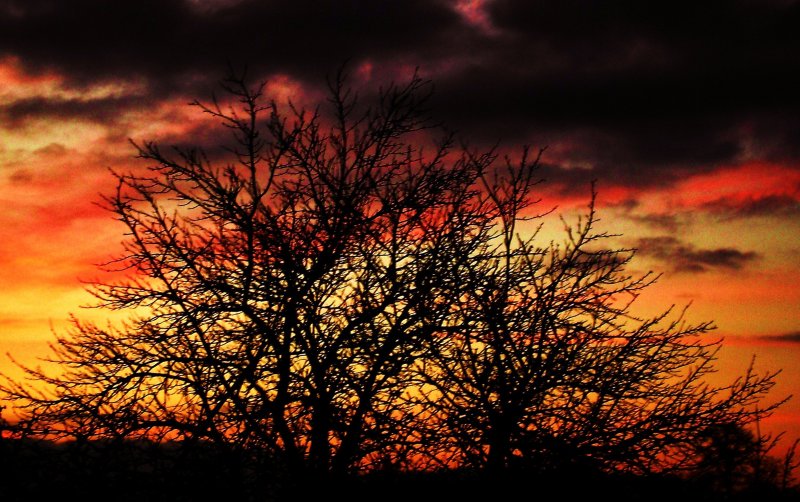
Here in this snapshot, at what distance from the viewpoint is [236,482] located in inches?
391

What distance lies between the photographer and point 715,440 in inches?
439

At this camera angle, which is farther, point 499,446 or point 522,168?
point 522,168

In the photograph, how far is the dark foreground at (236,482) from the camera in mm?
9734

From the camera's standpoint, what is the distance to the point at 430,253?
37.4 feet

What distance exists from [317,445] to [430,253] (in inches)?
120

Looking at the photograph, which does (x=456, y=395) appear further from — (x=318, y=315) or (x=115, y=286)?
(x=115, y=286)

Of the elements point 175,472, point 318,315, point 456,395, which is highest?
point 318,315

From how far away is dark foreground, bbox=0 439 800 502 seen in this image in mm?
9734

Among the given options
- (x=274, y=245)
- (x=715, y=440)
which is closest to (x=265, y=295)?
(x=274, y=245)

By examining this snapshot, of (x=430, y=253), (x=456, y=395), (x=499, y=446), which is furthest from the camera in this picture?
(x=430, y=253)

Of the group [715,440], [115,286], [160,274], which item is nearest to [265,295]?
[160,274]

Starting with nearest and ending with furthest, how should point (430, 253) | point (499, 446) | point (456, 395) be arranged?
point (499, 446)
point (456, 395)
point (430, 253)

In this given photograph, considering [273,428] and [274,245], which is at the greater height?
[274,245]

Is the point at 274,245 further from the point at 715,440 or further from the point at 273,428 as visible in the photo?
the point at 715,440
